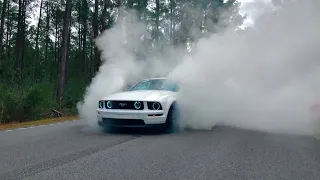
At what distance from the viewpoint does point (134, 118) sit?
23.4 ft

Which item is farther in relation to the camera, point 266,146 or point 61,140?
point 61,140

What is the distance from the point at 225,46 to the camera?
1005 cm

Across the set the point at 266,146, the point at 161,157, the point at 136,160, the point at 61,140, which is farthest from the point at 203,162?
the point at 61,140

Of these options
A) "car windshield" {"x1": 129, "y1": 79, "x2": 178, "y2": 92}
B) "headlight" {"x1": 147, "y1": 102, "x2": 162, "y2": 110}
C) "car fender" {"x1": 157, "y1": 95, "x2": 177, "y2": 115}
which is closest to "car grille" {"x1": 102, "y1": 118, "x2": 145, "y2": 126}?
"headlight" {"x1": 147, "y1": 102, "x2": 162, "y2": 110}

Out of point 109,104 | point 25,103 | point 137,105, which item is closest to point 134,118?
point 137,105

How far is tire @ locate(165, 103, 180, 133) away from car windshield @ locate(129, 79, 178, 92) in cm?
81

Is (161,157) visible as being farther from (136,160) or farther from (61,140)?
(61,140)

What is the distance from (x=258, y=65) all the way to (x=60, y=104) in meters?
9.41

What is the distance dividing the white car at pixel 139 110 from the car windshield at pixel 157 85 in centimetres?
81

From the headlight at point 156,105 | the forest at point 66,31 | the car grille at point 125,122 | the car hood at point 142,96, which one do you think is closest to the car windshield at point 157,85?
the car hood at point 142,96

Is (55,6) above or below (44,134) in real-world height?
above

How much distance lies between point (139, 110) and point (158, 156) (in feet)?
7.55

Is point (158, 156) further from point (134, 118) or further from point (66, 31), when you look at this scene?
point (66, 31)

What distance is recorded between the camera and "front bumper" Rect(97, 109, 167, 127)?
7.15 metres
